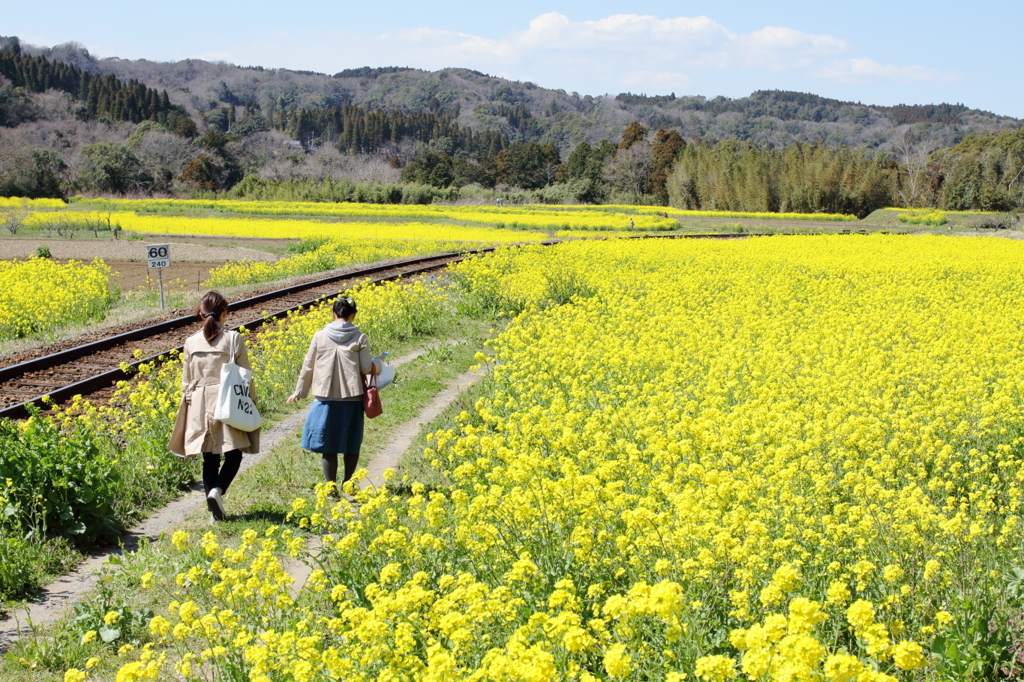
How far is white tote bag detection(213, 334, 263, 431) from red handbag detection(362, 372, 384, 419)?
836mm

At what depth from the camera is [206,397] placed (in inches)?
246

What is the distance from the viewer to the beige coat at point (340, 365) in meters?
6.51

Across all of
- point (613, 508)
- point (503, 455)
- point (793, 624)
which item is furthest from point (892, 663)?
point (503, 455)

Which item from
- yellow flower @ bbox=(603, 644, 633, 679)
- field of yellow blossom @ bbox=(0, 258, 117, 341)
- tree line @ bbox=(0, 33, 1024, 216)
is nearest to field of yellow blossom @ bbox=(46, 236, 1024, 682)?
yellow flower @ bbox=(603, 644, 633, 679)

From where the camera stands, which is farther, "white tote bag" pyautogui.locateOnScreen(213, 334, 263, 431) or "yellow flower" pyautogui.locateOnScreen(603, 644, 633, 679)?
"white tote bag" pyautogui.locateOnScreen(213, 334, 263, 431)

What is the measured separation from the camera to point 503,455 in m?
5.33

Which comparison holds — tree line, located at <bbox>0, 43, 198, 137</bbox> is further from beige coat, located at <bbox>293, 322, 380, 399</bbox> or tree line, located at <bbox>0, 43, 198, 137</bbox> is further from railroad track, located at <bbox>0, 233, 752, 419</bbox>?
beige coat, located at <bbox>293, 322, 380, 399</bbox>

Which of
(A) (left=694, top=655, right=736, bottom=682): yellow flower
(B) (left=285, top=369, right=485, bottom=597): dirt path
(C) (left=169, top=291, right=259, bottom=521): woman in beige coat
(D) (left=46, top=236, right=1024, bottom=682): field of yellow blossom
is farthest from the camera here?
(C) (left=169, top=291, right=259, bottom=521): woman in beige coat

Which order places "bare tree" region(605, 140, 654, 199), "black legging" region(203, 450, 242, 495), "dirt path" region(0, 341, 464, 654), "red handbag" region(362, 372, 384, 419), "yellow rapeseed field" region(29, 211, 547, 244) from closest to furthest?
"dirt path" region(0, 341, 464, 654), "black legging" region(203, 450, 242, 495), "red handbag" region(362, 372, 384, 419), "yellow rapeseed field" region(29, 211, 547, 244), "bare tree" region(605, 140, 654, 199)

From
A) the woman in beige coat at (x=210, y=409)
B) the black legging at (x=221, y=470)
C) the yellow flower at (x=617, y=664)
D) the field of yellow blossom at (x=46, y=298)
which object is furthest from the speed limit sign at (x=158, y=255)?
the yellow flower at (x=617, y=664)

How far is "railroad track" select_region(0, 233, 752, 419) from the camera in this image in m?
10.1

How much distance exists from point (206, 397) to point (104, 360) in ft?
22.8

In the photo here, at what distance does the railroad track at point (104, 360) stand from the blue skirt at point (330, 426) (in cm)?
229

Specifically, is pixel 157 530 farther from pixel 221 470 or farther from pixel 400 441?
pixel 400 441
